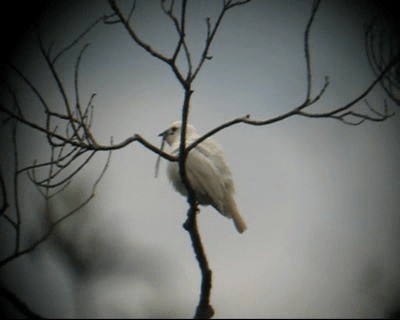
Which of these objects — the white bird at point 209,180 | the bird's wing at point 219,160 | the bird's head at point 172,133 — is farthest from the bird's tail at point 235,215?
the bird's head at point 172,133

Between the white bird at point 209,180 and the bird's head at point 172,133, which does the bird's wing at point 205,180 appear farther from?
the bird's head at point 172,133

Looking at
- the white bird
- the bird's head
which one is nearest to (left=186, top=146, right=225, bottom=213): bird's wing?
the white bird

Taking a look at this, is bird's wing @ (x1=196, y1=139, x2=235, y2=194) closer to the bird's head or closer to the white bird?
the white bird

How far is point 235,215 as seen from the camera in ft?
19.4

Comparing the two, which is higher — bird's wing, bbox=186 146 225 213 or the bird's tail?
bird's wing, bbox=186 146 225 213

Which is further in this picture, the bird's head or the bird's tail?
the bird's head

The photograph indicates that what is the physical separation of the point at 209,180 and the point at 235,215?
0.48 metres

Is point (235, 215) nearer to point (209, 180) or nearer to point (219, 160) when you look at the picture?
point (209, 180)

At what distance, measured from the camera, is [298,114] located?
12.2 ft

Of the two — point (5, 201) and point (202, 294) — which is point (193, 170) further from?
point (5, 201)

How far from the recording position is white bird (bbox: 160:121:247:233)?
19.7 ft

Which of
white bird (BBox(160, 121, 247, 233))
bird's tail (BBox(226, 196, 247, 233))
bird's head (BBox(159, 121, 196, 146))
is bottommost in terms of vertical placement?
bird's tail (BBox(226, 196, 247, 233))

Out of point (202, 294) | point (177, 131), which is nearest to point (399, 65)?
point (202, 294)

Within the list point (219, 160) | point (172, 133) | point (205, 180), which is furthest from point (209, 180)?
point (172, 133)
